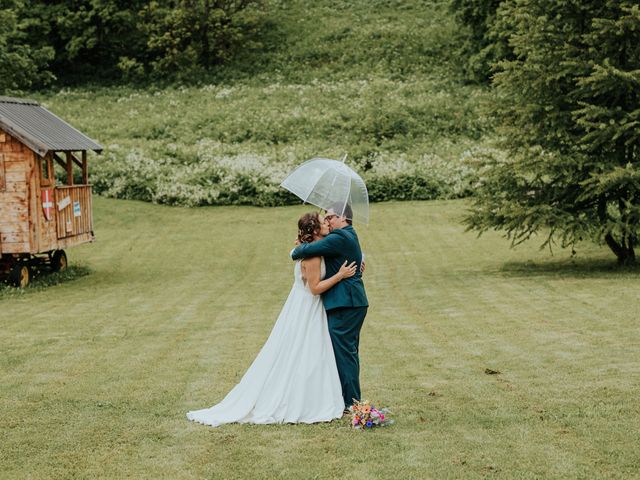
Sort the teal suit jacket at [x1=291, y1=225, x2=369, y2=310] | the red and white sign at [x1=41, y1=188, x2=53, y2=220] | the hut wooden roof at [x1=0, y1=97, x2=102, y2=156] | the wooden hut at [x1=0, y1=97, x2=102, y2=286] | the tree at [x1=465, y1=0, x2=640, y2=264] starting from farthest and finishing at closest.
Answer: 1. the red and white sign at [x1=41, y1=188, x2=53, y2=220]
2. the wooden hut at [x1=0, y1=97, x2=102, y2=286]
3. the hut wooden roof at [x1=0, y1=97, x2=102, y2=156]
4. the tree at [x1=465, y1=0, x2=640, y2=264]
5. the teal suit jacket at [x1=291, y1=225, x2=369, y2=310]

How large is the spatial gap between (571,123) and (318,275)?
1526 cm

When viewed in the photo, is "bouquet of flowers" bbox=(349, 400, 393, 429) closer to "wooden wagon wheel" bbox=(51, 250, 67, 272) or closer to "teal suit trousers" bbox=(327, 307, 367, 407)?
"teal suit trousers" bbox=(327, 307, 367, 407)

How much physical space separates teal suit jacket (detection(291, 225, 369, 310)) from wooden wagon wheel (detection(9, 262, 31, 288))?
15.6 meters

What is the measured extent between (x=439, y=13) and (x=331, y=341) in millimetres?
57740

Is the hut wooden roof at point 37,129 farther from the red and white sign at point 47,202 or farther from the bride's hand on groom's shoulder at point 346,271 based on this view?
the bride's hand on groom's shoulder at point 346,271

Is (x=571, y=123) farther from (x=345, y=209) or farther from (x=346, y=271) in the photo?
(x=346, y=271)

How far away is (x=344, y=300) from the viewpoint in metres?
9.03

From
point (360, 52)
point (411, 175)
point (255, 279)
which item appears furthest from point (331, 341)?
point (360, 52)

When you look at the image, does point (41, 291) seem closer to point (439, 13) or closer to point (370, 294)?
point (370, 294)

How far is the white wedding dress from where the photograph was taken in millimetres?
8977

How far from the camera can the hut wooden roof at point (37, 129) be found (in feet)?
72.8

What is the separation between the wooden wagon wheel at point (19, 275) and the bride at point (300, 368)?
592 inches

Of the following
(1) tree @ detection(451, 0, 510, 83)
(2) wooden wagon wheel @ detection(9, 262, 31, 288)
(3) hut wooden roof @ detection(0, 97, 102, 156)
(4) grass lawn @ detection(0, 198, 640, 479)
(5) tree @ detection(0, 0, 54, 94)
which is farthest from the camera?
(1) tree @ detection(451, 0, 510, 83)

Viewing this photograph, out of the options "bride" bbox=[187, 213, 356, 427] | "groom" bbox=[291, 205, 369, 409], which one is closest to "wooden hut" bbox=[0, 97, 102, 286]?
"bride" bbox=[187, 213, 356, 427]
